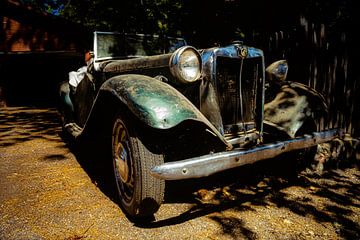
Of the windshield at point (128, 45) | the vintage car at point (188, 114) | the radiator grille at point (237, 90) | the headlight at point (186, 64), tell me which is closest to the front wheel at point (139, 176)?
the vintage car at point (188, 114)

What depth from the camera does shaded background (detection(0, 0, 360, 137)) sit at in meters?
4.04

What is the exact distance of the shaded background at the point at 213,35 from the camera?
404 centimetres

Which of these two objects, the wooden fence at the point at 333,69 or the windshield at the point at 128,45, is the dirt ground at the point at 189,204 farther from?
the windshield at the point at 128,45

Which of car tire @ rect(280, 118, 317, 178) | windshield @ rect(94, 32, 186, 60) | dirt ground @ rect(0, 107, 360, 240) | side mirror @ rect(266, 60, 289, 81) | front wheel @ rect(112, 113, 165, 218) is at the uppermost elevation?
windshield @ rect(94, 32, 186, 60)

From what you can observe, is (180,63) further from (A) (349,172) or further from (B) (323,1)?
(B) (323,1)

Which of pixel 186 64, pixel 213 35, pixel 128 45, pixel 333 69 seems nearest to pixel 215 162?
pixel 186 64

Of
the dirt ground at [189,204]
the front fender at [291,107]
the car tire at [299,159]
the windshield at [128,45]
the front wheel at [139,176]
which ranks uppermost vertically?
the windshield at [128,45]

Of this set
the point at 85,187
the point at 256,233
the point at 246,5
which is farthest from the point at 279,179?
the point at 246,5

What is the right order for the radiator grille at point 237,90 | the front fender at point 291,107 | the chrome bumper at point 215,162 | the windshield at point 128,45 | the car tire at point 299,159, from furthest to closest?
the windshield at point 128,45 < the car tire at point 299,159 < the front fender at point 291,107 < the radiator grille at point 237,90 < the chrome bumper at point 215,162

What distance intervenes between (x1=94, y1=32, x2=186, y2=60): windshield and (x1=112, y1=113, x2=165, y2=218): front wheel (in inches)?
65.8

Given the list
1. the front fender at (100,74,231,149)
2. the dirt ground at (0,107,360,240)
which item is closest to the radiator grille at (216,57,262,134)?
the front fender at (100,74,231,149)

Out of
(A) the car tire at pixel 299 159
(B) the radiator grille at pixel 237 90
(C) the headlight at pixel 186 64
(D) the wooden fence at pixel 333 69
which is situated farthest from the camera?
(D) the wooden fence at pixel 333 69

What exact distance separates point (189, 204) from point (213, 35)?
628 centimetres

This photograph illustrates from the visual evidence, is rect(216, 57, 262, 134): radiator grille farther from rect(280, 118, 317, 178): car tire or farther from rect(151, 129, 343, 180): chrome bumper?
rect(280, 118, 317, 178): car tire
